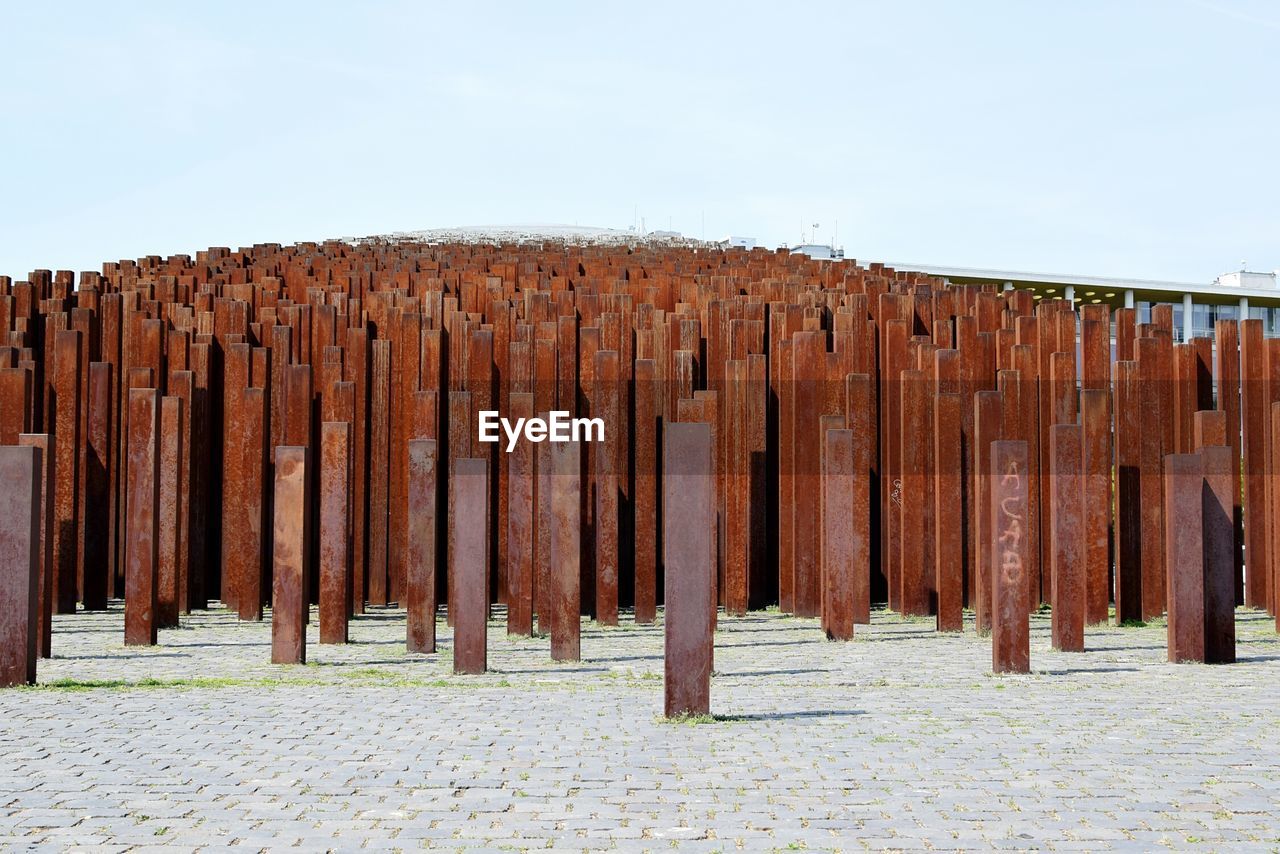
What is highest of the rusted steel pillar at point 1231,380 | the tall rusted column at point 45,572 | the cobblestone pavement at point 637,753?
the rusted steel pillar at point 1231,380

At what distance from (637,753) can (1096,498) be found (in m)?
4.78

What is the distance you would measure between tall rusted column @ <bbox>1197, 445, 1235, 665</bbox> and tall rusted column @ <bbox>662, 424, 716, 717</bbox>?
3.40 m

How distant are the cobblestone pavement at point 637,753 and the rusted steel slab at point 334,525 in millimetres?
306

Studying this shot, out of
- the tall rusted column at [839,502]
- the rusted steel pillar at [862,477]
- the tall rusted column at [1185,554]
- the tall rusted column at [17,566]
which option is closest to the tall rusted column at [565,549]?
the tall rusted column at [839,502]

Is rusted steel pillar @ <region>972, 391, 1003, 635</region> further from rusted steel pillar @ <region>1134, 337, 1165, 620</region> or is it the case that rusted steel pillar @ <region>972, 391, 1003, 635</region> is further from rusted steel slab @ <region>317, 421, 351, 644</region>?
rusted steel slab @ <region>317, 421, 351, 644</region>

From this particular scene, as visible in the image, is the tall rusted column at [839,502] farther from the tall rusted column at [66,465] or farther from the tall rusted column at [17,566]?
the tall rusted column at [66,465]

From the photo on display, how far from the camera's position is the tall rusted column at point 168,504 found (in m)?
9.09

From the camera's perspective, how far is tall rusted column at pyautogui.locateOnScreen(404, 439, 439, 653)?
7609 mm

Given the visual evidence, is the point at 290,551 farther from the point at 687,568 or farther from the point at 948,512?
the point at 948,512

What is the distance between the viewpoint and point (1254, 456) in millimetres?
10570

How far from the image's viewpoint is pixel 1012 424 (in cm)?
1010

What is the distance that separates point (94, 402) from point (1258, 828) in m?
8.75

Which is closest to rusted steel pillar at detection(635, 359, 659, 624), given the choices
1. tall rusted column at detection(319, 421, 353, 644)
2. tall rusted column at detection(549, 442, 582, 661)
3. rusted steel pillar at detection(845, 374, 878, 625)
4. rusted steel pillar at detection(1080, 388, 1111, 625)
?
rusted steel pillar at detection(845, 374, 878, 625)

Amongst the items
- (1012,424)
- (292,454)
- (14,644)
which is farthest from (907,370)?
(14,644)
